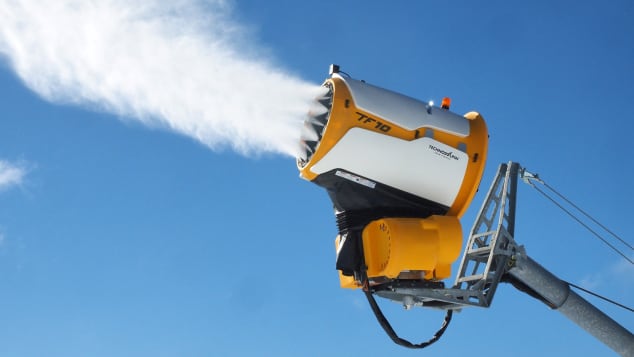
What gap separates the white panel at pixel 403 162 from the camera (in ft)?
35.0

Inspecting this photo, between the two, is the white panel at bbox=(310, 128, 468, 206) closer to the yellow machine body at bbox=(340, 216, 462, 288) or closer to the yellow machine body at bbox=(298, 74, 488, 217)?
the yellow machine body at bbox=(298, 74, 488, 217)

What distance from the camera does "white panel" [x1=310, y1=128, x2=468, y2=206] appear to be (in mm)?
10680

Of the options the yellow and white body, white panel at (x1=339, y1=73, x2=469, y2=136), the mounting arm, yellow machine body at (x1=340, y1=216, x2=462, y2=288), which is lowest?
the mounting arm

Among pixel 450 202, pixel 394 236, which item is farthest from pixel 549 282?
Result: pixel 394 236

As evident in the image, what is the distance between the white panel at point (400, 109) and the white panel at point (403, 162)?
0.84ft

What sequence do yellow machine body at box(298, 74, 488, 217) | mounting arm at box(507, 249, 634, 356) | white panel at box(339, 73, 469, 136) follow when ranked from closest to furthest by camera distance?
yellow machine body at box(298, 74, 488, 217) < white panel at box(339, 73, 469, 136) < mounting arm at box(507, 249, 634, 356)

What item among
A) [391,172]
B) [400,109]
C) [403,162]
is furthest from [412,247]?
Result: [400,109]

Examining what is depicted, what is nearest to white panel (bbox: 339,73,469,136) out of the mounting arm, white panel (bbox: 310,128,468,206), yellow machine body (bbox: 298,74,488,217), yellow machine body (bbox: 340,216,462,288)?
yellow machine body (bbox: 298,74,488,217)

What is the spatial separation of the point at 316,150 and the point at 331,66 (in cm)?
139

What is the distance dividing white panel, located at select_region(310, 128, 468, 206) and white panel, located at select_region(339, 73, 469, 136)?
256 millimetres

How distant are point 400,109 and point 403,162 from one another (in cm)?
73

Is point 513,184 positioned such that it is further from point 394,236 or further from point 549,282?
point 394,236

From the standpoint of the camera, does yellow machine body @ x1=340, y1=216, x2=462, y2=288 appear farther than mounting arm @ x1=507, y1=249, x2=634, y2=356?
No

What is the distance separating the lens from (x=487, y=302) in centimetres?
1145
